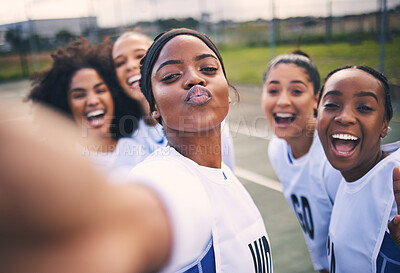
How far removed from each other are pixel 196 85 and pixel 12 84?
2197cm

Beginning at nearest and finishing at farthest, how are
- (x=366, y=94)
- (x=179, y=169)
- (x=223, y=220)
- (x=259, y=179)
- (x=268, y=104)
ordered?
(x=179, y=169) < (x=223, y=220) < (x=366, y=94) < (x=268, y=104) < (x=259, y=179)

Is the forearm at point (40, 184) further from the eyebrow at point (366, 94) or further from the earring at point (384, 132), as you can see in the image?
the earring at point (384, 132)

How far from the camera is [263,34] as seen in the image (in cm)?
1658

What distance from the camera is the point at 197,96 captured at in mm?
1278

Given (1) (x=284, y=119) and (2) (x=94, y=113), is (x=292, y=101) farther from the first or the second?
(2) (x=94, y=113)

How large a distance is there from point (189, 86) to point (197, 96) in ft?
0.20

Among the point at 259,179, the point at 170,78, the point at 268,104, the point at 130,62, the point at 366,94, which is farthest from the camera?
the point at 259,179

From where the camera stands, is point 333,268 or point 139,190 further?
point 333,268

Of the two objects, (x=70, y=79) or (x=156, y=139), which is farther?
(x=156, y=139)

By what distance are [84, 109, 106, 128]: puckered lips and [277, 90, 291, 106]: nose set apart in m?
1.30

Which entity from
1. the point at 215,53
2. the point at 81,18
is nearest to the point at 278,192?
the point at 215,53

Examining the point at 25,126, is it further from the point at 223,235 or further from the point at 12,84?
the point at 12,84

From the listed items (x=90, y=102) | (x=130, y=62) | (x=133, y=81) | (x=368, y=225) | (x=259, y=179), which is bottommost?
(x=259, y=179)

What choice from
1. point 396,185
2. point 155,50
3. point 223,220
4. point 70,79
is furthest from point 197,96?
point 70,79
